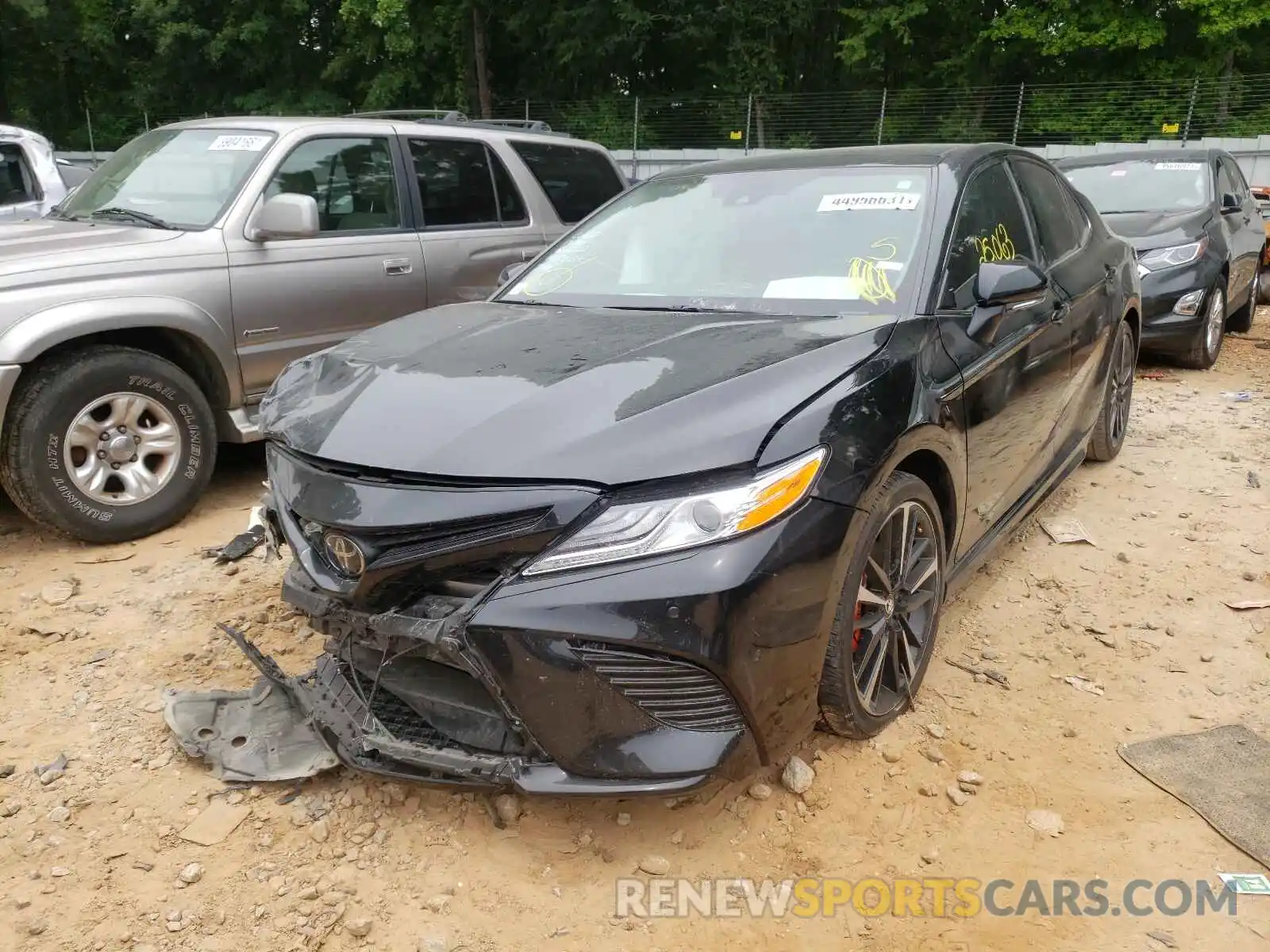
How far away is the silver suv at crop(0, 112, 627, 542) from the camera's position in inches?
157

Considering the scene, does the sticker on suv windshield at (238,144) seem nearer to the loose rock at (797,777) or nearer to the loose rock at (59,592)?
the loose rock at (59,592)

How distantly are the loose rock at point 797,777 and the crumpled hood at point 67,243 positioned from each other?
3561 mm

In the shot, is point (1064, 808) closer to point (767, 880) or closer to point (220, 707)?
point (767, 880)

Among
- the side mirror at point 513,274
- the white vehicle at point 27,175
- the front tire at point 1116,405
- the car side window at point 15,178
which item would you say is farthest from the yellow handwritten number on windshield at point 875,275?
the car side window at point 15,178

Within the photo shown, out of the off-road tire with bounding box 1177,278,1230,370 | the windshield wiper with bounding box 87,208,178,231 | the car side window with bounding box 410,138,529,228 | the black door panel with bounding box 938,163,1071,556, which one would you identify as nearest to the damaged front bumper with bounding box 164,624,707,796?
the black door panel with bounding box 938,163,1071,556

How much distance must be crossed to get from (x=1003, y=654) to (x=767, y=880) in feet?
4.84

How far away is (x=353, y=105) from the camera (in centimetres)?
2844

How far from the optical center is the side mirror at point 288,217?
4.43 metres

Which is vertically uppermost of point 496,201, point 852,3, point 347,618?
point 852,3

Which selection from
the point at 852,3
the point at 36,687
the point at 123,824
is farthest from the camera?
the point at 852,3

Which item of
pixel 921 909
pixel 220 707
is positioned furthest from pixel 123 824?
pixel 921 909

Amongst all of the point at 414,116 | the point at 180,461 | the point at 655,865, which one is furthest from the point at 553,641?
the point at 414,116

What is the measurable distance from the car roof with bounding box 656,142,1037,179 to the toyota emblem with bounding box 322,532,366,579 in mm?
2198

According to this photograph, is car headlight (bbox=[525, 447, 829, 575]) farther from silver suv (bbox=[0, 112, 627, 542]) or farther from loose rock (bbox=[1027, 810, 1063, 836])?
silver suv (bbox=[0, 112, 627, 542])
